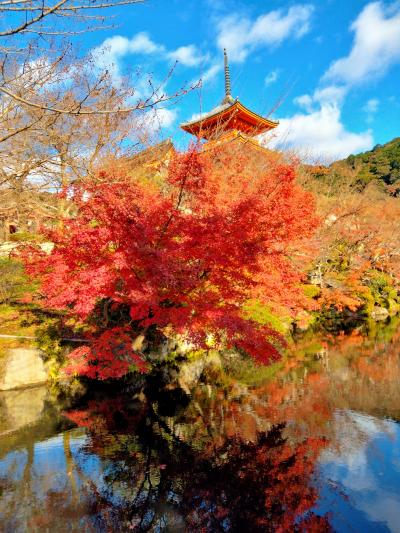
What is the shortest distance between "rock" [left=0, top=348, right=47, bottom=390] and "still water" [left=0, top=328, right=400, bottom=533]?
1.18ft

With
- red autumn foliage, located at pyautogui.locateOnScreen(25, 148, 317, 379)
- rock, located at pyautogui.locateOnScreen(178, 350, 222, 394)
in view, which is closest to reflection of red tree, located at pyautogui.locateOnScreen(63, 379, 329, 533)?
red autumn foliage, located at pyautogui.locateOnScreen(25, 148, 317, 379)

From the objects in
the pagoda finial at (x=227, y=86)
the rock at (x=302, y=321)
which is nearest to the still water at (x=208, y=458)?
the rock at (x=302, y=321)

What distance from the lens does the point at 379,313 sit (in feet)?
75.4

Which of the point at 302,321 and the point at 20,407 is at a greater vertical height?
the point at 302,321

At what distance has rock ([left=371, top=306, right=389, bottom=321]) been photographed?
22.4 metres

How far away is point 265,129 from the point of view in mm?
25469

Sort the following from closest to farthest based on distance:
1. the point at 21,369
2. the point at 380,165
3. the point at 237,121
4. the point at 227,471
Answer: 1. the point at 227,471
2. the point at 21,369
3. the point at 237,121
4. the point at 380,165

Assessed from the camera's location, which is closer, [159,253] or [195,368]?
[159,253]

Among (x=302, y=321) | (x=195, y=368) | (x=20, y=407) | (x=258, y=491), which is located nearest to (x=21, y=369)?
(x=20, y=407)

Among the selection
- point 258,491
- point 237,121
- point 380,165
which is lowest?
point 258,491

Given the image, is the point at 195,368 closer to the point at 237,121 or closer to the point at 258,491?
the point at 258,491

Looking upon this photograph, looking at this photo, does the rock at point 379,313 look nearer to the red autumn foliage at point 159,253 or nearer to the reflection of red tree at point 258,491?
the red autumn foliage at point 159,253

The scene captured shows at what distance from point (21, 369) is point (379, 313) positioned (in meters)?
19.9

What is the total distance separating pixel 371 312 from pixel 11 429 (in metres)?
20.5
